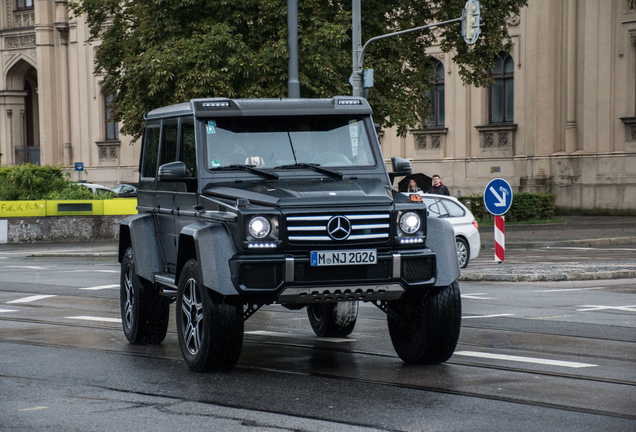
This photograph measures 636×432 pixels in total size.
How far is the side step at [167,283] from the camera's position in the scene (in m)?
8.38

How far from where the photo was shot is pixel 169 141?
8961 mm

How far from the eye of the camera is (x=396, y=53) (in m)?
27.9

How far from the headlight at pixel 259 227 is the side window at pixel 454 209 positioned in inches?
507

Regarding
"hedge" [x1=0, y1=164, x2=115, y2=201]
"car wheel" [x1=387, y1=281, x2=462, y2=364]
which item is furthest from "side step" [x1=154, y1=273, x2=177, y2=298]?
"hedge" [x1=0, y1=164, x2=115, y2=201]

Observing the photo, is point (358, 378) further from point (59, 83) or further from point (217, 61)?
point (59, 83)

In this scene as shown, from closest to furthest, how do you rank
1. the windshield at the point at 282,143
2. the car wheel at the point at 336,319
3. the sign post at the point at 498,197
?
the windshield at the point at 282,143
the car wheel at the point at 336,319
the sign post at the point at 498,197

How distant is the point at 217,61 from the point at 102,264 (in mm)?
6053

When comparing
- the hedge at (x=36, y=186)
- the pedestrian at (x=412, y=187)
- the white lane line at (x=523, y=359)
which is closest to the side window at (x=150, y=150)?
the white lane line at (x=523, y=359)

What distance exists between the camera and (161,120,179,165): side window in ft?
28.8

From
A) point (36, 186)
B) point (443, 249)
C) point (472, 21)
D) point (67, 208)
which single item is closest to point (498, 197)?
point (472, 21)

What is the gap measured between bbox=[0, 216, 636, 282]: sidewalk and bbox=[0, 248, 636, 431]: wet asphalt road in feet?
13.6

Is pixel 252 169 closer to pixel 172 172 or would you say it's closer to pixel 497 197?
pixel 172 172

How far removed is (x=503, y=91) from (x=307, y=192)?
34602 millimetres

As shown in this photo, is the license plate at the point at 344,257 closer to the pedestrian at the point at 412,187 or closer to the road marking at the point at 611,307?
the road marking at the point at 611,307
